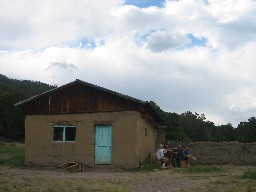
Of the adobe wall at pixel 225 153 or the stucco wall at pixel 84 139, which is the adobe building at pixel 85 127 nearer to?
the stucco wall at pixel 84 139

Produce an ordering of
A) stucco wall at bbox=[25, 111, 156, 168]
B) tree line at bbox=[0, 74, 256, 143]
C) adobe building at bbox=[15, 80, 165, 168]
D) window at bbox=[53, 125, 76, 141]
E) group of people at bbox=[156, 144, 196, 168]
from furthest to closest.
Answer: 1. tree line at bbox=[0, 74, 256, 143]
2. group of people at bbox=[156, 144, 196, 168]
3. window at bbox=[53, 125, 76, 141]
4. adobe building at bbox=[15, 80, 165, 168]
5. stucco wall at bbox=[25, 111, 156, 168]

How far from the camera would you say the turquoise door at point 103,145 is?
19.0 metres

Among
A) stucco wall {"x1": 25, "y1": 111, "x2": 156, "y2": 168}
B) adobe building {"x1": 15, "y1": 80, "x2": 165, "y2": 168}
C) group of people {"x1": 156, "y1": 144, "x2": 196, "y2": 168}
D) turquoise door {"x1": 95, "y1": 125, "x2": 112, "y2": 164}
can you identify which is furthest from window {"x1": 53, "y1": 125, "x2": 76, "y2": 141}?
group of people {"x1": 156, "y1": 144, "x2": 196, "y2": 168}

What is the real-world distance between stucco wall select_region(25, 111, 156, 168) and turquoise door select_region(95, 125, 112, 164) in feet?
0.73

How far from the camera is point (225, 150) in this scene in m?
21.1

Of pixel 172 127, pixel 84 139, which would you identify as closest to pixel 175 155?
pixel 84 139

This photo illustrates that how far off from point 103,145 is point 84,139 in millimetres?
1021

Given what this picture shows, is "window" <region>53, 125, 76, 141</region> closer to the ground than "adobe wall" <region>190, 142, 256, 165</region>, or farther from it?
farther from it

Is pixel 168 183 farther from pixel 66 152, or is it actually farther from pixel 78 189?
pixel 66 152

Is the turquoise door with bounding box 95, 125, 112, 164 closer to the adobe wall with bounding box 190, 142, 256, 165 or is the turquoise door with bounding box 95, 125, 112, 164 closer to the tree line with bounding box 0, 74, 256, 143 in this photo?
the adobe wall with bounding box 190, 142, 256, 165

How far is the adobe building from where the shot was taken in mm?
18781

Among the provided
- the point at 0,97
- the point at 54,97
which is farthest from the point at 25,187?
the point at 0,97

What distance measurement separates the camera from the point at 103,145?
62.7ft

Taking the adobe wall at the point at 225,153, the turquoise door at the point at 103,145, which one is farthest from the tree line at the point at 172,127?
the turquoise door at the point at 103,145
